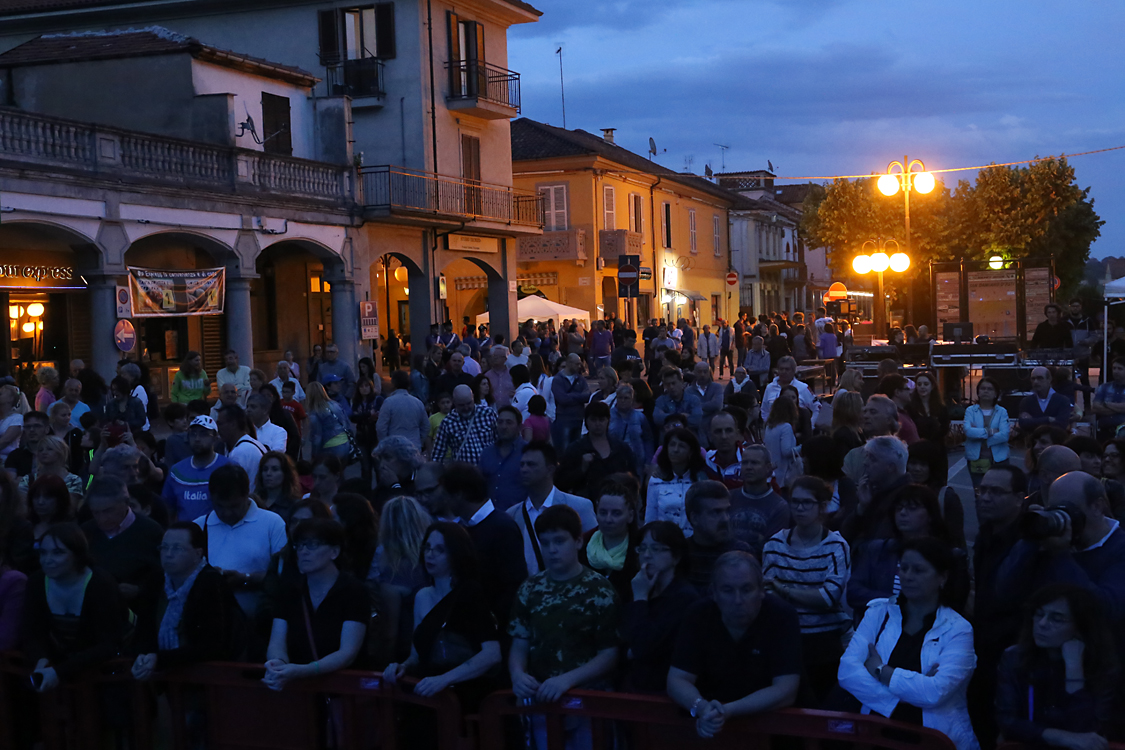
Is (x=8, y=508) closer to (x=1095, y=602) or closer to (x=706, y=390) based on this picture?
(x=1095, y=602)

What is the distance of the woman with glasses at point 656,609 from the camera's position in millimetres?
4879

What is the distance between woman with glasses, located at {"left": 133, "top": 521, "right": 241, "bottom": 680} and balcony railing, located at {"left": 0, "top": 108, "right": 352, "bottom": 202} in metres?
12.8

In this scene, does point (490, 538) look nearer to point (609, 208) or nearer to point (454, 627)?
point (454, 627)

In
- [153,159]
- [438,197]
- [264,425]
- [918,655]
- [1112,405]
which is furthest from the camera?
[438,197]

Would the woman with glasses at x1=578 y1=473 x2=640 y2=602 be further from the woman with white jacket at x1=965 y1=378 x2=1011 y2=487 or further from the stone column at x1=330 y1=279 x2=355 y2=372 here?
the stone column at x1=330 y1=279 x2=355 y2=372

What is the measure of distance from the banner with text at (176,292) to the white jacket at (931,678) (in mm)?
16618

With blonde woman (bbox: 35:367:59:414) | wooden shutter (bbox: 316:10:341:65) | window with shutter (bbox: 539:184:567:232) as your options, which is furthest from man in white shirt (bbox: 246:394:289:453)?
window with shutter (bbox: 539:184:567:232)

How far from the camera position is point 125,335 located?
1855 cm

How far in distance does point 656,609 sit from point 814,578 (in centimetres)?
97

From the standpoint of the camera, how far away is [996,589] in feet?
16.8

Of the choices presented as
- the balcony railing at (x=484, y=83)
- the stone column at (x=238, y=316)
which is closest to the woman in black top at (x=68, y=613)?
the stone column at (x=238, y=316)

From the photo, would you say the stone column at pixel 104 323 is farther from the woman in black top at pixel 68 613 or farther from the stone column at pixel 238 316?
the woman in black top at pixel 68 613

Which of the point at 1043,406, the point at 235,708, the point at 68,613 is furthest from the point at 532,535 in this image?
the point at 1043,406

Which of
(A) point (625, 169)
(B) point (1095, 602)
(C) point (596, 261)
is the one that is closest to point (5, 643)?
(B) point (1095, 602)
